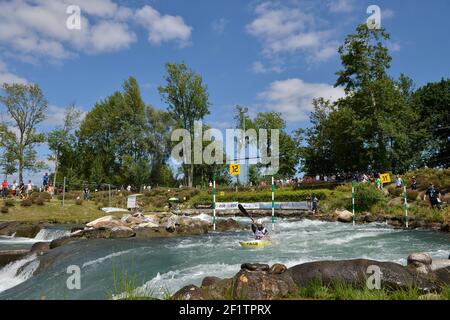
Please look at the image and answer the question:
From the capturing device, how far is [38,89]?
2058 inches

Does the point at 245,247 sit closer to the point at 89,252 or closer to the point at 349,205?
the point at 89,252

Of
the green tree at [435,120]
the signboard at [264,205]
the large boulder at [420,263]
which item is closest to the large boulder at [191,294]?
the large boulder at [420,263]

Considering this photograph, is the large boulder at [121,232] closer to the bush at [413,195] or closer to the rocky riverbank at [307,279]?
the rocky riverbank at [307,279]

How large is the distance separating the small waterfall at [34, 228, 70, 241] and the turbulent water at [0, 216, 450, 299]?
5251mm

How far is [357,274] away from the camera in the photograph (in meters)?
7.39

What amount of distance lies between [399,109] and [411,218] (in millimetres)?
22809

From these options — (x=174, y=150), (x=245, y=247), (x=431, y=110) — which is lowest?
(x=245, y=247)

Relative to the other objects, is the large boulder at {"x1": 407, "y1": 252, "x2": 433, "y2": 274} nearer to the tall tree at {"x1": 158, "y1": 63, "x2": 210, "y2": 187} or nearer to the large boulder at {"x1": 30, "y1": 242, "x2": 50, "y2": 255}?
the large boulder at {"x1": 30, "y1": 242, "x2": 50, "y2": 255}

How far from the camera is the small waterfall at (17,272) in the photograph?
1201 cm

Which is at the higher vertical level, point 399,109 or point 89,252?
point 399,109

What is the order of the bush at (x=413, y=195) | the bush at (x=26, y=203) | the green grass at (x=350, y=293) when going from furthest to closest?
the bush at (x=26, y=203)
the bush at (x=413, y=195)
the green grass at (x=350, y=293)

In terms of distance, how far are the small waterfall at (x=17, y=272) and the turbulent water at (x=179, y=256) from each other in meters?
0.05
